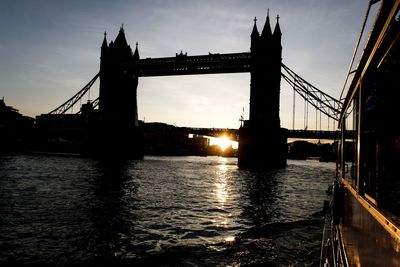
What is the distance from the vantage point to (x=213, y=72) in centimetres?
6806

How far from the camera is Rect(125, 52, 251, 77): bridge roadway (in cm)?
6575

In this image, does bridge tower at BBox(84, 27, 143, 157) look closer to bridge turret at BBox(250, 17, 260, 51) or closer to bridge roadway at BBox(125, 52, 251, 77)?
bridge roadway at BBox(125, 52, 251, 77)

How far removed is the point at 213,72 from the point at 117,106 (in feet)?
80.6

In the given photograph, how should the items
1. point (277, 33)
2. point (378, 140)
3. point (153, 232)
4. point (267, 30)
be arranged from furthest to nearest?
point (277, 33)
point (267, 30)
point (153, 232)
point (378, 140)

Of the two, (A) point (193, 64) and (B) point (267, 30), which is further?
(A) point (193, 64)

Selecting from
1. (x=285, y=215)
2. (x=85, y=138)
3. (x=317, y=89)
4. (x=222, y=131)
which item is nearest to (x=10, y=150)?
(x=85, y=138)

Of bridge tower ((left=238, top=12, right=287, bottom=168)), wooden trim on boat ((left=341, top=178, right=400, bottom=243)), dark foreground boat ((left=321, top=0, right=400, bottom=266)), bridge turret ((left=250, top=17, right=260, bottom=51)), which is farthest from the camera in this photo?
bridge turret ((left=250, top=17, right=260, bottom=51))

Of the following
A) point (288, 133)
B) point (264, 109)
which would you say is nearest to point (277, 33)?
point (264, 109)

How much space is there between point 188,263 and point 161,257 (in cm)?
71

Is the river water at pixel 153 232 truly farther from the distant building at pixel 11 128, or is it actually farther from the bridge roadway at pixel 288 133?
the distant building at pixel 11 128

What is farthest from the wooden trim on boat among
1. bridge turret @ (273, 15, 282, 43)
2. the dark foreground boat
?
bridge turret @ (273, 15, 282, 43)

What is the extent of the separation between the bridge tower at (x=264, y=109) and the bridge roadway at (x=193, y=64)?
10.3 ft

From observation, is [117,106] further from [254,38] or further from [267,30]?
[267,30]

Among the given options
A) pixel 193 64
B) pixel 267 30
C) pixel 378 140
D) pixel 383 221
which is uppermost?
pixel 267 30
